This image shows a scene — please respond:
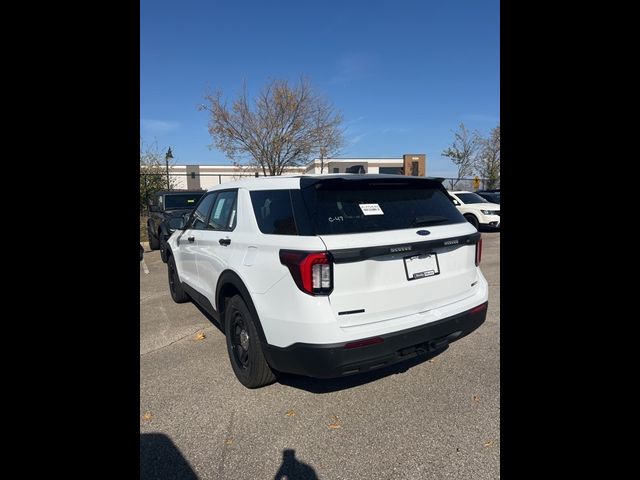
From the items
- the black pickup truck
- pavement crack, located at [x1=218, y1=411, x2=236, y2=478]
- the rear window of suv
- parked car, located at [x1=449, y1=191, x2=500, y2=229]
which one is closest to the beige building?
the rear window of suv

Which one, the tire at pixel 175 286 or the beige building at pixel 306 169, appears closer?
the tire at pixel 175 286

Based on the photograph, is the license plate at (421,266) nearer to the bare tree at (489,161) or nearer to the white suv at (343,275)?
the white suv at (343,275)

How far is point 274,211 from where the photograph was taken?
2900mm

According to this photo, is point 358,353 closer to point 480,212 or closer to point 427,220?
point 427,220

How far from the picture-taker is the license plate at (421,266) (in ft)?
8.75

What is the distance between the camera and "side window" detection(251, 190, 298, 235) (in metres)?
2.68

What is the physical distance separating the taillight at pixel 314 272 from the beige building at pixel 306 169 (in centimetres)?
180

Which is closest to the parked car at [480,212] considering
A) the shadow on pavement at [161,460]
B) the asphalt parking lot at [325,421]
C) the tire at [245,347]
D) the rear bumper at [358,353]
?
the asphalt parking lot at [325,421]
